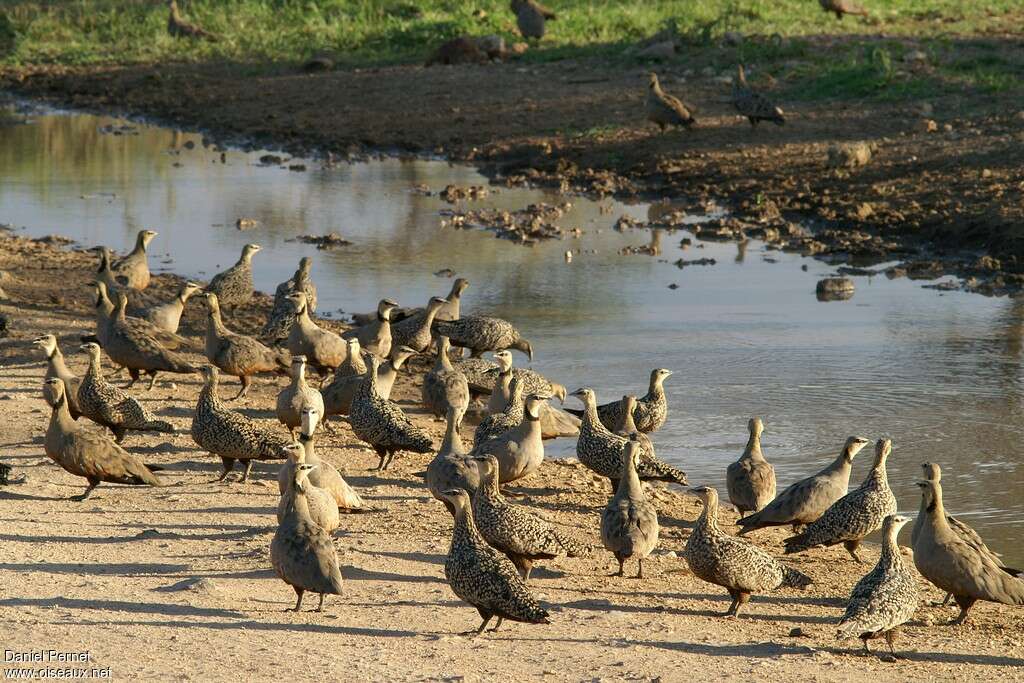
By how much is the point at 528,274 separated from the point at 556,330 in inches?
101

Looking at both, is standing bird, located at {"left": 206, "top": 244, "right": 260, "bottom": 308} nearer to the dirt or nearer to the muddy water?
the muddy water

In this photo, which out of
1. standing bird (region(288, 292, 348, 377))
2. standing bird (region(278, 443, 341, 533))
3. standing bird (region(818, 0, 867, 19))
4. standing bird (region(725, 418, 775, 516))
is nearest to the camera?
standing bird (region(278, 443, 341, 533))

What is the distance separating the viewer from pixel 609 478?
1009cm

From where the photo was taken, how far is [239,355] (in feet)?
40.1

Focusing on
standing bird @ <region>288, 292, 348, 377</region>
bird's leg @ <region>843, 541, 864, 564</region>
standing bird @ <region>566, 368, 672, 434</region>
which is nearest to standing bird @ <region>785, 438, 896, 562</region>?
bird's leg @ <region>843, 541, 864, 564</region>

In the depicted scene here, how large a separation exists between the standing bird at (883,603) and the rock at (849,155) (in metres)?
13.7

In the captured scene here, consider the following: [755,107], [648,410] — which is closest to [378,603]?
[648,410]

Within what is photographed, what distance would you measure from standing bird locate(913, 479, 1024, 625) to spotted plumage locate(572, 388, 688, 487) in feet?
6.13

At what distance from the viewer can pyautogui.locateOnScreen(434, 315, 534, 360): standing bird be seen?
13.6m

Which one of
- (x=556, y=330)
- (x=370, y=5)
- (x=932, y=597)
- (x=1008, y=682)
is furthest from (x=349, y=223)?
(x=370, y=5)

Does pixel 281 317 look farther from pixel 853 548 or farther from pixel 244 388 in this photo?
pixel 853 548

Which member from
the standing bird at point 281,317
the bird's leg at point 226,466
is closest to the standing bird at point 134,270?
the standing bird at point 281,317

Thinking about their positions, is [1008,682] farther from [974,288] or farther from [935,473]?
[974,288]

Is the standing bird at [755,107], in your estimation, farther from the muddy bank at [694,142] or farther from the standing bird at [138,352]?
the standing bird at [138,352]
